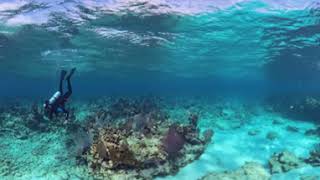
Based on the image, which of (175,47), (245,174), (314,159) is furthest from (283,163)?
(175,47)

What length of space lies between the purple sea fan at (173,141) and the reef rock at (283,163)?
2.91 m

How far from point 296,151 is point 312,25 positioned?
33.1ft

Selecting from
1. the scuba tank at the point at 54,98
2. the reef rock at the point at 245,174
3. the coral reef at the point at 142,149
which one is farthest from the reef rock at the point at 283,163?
the scuba tank at the point at 54,98

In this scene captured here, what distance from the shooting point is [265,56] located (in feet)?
101

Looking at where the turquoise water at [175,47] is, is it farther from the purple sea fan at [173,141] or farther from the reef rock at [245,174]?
the purple sea fan at [173,141]

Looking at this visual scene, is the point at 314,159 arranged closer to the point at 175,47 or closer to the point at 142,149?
the point at 142,149

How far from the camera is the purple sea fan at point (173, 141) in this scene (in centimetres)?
937

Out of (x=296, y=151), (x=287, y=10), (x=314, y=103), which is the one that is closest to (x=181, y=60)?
(x=314, y=103)

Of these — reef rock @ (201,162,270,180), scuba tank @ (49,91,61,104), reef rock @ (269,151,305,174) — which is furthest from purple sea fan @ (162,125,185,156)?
scuba tank @ (49,91,61,104)

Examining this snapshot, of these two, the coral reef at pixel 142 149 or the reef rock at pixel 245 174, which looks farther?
the reef rock at pixel 245 174

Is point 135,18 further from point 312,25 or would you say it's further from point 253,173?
point 253,173

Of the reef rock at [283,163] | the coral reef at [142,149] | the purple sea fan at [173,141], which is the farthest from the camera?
the reef rock at [283,163]

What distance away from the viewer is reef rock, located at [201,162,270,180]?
8594 mm

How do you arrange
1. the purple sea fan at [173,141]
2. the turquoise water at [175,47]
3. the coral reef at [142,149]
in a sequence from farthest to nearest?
the turquoise water at [175,47] → the purple sea fan at [173,141] → the coral reef at [142,149]
